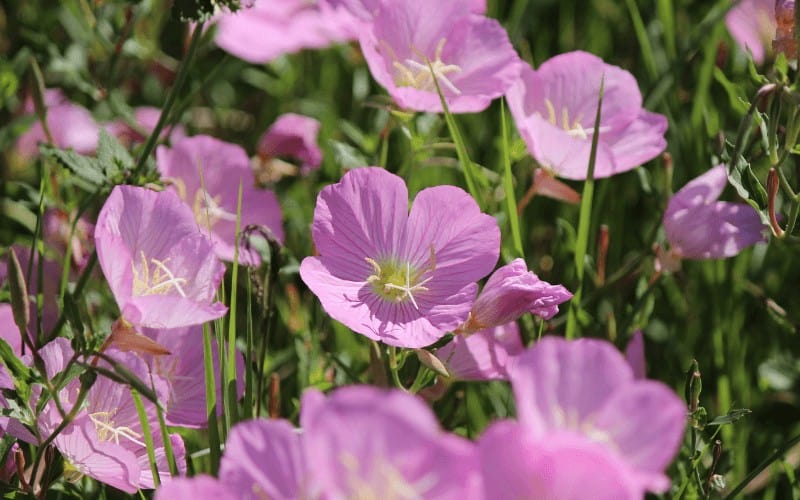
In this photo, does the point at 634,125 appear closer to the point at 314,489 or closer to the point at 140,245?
the point at 140,245

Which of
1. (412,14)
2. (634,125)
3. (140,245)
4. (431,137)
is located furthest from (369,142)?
(140,245)

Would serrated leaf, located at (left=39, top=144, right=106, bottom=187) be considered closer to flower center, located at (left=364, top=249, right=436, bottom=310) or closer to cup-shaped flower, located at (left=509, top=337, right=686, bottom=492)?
flower center, located at (left=364, top=249, right=436, bottom=310)

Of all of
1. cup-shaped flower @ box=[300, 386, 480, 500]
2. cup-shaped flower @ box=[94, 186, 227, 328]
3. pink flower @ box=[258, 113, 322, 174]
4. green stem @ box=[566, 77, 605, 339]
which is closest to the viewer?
cup-shaped flower @ box=[300, 386, 480, 500]

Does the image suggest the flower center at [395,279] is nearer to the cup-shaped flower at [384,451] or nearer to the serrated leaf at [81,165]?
the serrated leaf at [81,165]

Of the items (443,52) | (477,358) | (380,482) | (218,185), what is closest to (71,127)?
(218,185)

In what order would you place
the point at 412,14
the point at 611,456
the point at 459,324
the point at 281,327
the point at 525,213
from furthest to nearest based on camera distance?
the point at 525,213 → the point at 281,327 → the point at 412,14 → the point at 459,324 → the point at 611,456

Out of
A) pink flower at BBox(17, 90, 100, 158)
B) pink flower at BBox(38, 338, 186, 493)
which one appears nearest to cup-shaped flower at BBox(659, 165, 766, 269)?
pink flower at BBox(38, 338, 186, 493)

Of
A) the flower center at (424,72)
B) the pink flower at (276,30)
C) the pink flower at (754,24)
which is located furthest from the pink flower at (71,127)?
the pink flower at (754,24)
